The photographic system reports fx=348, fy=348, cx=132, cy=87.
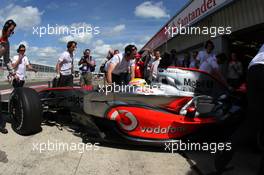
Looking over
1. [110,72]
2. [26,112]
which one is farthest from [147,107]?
[110,72]

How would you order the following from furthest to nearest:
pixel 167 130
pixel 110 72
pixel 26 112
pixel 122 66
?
pixel 122 66 → pixel 110 72 → pixel 26 112 → pixel 167 130

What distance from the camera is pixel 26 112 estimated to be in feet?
15.1

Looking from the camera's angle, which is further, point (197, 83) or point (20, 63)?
point (20, 63)

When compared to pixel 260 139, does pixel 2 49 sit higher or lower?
higher

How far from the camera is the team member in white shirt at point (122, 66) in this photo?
6070 millimetres

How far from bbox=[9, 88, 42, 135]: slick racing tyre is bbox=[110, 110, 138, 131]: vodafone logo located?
117 centimetres

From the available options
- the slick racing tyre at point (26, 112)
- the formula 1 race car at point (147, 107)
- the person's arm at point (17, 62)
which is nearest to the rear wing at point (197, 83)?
the formula 1 race car at point (147, 107)

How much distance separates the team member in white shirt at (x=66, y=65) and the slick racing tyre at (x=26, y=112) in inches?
92.3

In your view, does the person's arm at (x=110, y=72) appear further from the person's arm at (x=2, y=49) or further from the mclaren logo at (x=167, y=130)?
the mclaren logo at (x=167, y=130)

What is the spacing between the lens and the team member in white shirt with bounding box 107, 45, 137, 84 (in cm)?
607

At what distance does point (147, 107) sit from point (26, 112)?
1639 millimetres

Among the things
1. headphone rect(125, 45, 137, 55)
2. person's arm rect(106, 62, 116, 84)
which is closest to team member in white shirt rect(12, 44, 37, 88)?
person's arm rect(106, 62, 116, 84)

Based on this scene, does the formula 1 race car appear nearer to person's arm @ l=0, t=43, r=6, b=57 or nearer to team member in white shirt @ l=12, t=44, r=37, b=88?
person's arm @ l=0, t=43, r=6, b=57

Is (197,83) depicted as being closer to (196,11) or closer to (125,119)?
(125,119)
